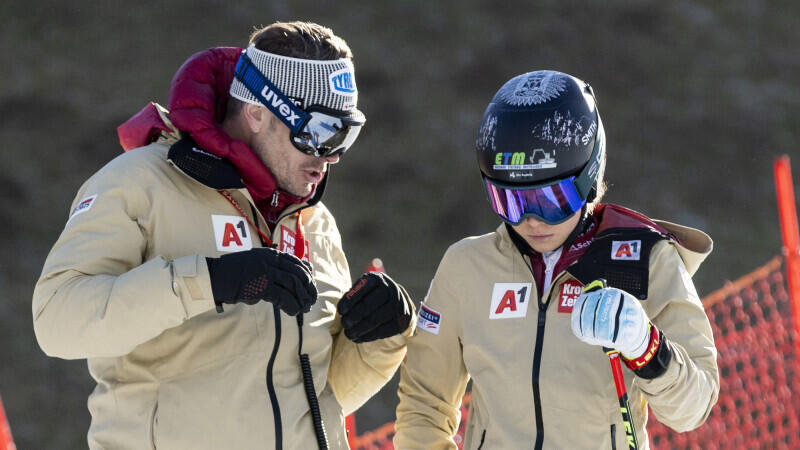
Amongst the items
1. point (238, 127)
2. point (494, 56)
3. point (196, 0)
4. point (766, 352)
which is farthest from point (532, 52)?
point (238, 127)

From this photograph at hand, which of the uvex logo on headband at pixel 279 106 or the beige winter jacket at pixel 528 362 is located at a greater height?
the uvex logo on headband at pixel 279 106

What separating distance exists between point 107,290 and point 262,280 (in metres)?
0.39

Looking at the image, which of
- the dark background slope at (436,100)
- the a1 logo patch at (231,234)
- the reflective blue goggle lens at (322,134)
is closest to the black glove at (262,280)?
the a1 logo patch at (231,234)

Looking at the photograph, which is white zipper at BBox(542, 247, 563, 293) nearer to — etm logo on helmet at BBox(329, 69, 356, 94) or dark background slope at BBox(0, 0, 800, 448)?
etm logo on helmet at BBox(329, 69, 356, 94)

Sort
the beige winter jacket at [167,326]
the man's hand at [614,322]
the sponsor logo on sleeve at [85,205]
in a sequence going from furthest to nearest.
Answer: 1. the sponsor logo on sleeve at [85,205]
2. the beige winter jacket at [167,326]
3. the man's hand at [614,322]

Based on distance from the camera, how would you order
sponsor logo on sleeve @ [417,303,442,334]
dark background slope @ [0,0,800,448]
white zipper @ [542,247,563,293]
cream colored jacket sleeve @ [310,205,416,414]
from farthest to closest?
dark background slope @ [0,0,800,448], cream colored jacket sleeve @ [310,205,416,414], sponsor logo on sleeve @ [417,303,442,334], white zipper @ [542,247,563,293]

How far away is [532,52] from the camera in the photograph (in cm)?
1176

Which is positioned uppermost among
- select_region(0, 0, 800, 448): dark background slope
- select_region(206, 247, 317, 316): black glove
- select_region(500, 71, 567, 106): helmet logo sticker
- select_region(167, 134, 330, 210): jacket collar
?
select_region(0, 0, 800, 448): dark background slope

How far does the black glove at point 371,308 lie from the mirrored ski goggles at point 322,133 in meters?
0.39

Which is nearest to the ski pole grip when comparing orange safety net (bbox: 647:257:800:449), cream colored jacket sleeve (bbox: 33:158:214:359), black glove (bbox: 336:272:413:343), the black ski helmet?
the black ski helmet

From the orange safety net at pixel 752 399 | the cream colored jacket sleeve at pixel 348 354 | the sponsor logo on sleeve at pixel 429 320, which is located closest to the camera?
the sponsor logo on sleeve at pixel 429 320

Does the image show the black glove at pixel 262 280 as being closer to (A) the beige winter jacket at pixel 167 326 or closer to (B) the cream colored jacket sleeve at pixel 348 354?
(A) the beige winter jacket at pixel 167 326

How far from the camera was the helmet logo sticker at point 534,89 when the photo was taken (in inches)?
129

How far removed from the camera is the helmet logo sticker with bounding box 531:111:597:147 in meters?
3.23
